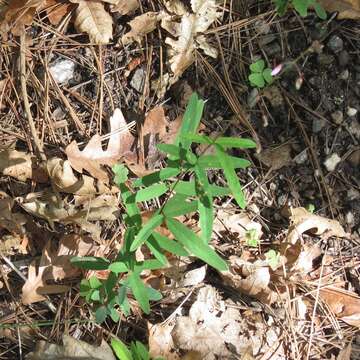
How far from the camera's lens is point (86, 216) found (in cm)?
227

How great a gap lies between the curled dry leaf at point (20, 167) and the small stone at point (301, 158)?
1131 mm

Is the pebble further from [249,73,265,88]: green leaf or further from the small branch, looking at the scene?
[249,73,265,88]: green leaf

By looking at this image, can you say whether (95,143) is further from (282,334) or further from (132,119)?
(282,334)

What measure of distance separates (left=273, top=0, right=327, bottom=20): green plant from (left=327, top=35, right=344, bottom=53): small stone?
0.43 ft

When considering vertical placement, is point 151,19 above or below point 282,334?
above

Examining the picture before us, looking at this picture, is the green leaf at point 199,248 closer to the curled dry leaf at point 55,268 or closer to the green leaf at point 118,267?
the green leaf at point 118,267

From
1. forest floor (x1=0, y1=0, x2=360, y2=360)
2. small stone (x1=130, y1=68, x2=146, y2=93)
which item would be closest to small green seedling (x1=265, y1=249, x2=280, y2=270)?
forest floor (x1=0, y1=0, x2=360, y2=360)

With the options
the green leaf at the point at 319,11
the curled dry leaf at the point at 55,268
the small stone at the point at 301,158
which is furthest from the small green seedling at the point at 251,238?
the green leaf at the point at 319,11

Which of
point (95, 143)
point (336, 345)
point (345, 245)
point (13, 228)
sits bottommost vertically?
point (336, 345)

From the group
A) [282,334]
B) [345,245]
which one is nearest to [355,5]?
[345,245]

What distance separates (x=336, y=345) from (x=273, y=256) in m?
0.46

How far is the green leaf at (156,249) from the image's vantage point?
6.20 feet

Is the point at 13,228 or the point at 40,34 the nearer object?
the point at 13,228

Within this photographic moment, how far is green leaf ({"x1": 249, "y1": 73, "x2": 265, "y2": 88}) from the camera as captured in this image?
98.3 inches
